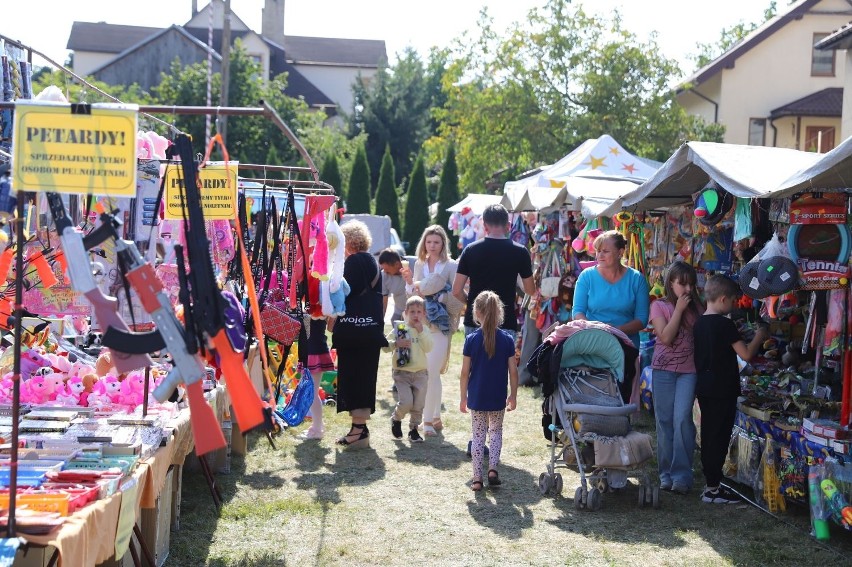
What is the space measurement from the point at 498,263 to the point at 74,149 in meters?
4.55

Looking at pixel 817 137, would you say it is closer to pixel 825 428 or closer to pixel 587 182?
pixel 587 182

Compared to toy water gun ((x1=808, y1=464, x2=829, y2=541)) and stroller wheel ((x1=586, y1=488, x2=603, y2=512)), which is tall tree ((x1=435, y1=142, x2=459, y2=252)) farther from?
toy water gun ((x1=808, y1=464, x2=829, y2=541))

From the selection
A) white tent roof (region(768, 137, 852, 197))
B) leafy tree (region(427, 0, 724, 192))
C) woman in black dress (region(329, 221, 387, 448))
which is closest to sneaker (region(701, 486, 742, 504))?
white tent roof (region(768, 137, 852, 197))

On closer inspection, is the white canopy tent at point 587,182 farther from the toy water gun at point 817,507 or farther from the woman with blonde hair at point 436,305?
the toy water gun at point 817,507

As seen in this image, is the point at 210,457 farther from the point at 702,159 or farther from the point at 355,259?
the point at 702,159

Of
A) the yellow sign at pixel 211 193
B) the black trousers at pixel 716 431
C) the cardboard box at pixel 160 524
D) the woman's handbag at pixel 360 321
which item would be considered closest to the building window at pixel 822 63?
the woman's handbag at pixel 360 321

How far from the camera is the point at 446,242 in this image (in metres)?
9.02

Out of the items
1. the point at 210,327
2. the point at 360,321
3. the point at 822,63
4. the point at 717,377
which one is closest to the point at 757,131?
the point at 822,63

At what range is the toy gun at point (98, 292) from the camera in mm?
3342

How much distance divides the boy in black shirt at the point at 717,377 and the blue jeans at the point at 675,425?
14 cm

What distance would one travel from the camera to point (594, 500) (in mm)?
6320

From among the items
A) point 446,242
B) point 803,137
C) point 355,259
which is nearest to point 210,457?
point 355,259

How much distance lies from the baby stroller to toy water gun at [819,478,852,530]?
111 centimetres

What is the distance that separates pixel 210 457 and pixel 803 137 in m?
26.9
